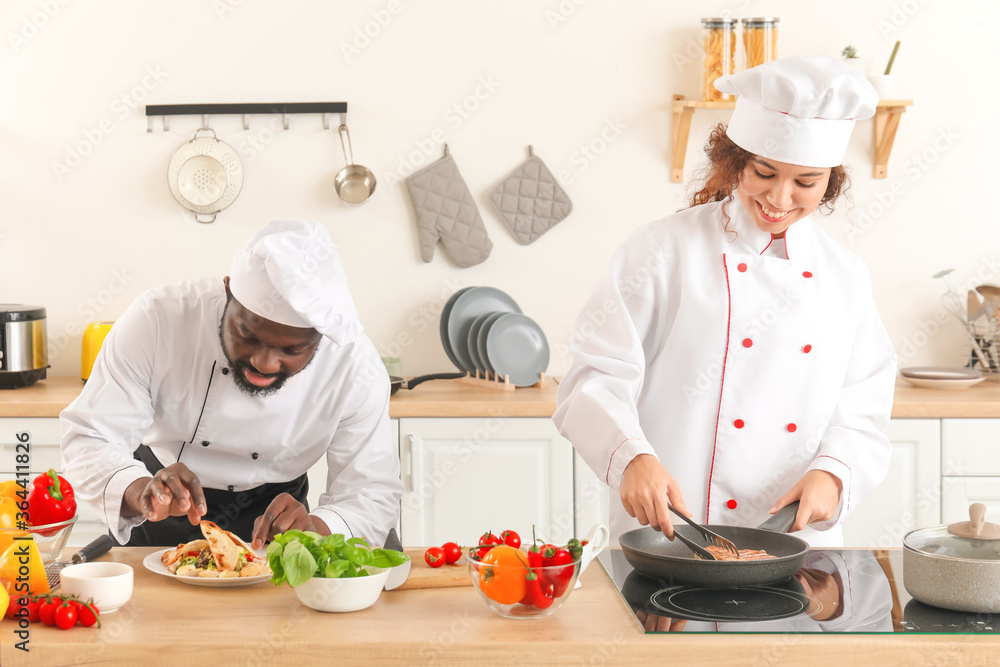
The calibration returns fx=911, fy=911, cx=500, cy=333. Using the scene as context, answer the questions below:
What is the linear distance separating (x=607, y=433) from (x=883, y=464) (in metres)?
0.49

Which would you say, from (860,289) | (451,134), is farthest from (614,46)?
(860,289)

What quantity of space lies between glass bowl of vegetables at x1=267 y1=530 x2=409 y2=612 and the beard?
411 mm

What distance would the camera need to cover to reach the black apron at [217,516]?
182 centimetres

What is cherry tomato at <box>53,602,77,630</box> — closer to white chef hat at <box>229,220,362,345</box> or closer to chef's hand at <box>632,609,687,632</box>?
white chef hat at <box>229,220,362,345</box>

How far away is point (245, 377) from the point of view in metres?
1.57

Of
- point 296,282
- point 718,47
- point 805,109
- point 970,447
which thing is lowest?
point 970,447

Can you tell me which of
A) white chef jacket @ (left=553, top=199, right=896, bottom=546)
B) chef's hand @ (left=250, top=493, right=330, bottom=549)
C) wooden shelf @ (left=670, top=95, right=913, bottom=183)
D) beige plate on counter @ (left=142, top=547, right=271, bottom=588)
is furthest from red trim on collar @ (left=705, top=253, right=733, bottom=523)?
wooden shelf @ (left=670, top=95, right=913, bottom=183)

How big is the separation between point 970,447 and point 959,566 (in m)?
1.68

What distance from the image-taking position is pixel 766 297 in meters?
1.57

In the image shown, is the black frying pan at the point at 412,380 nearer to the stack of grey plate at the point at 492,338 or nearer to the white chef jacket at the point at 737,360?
the stack of grey plate at the point at 492,338

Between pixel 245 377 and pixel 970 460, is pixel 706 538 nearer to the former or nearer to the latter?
pixel 245 377

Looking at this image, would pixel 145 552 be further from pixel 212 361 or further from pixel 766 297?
pixel 766 297

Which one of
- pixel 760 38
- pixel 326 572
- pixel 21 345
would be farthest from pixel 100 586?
pixel 760 38

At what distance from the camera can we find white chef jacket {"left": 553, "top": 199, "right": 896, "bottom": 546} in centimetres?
156
